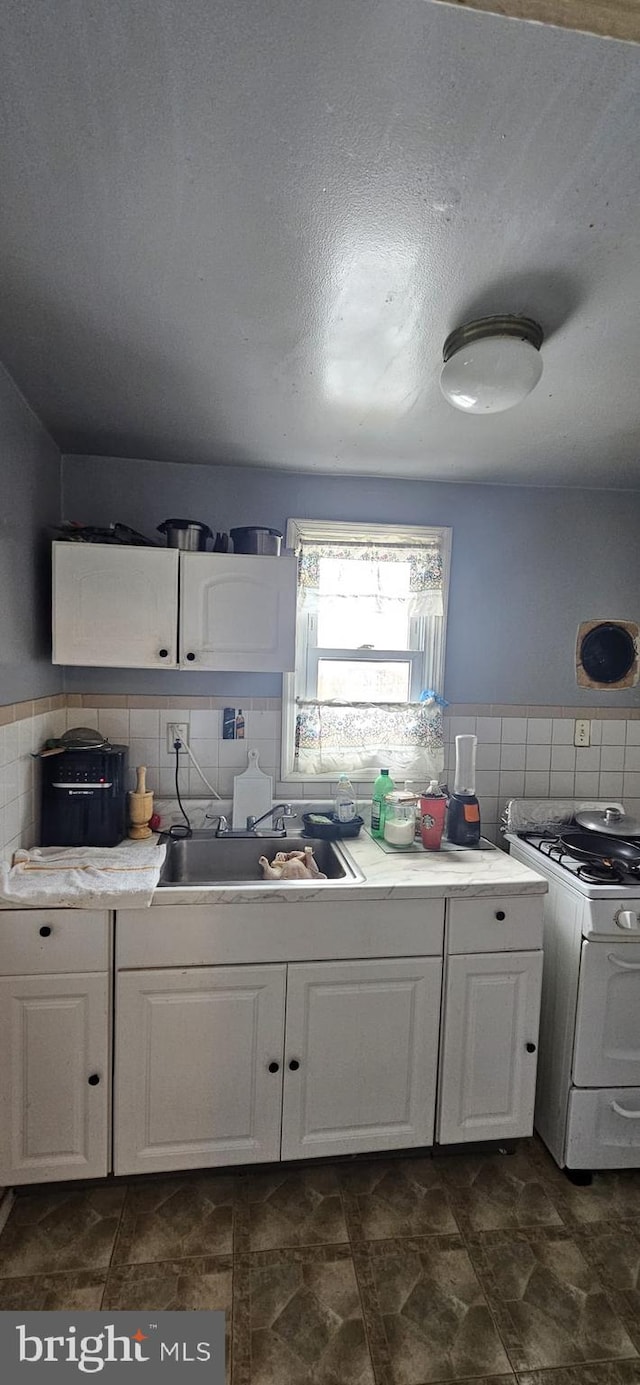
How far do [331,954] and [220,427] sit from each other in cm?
161

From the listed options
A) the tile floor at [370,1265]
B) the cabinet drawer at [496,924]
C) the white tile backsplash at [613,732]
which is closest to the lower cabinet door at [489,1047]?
the cabinet drawer at [496,924]

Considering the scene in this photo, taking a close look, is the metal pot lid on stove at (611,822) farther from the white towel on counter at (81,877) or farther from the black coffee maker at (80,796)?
the black coffee maker at (80,796)

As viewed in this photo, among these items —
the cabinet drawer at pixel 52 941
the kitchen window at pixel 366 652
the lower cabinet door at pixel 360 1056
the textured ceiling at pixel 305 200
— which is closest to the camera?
the textured ceiling at pixel 305 200

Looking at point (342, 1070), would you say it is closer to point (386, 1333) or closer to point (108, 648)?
point (386, 1333)

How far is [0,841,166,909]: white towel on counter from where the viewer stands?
1489 millimetres

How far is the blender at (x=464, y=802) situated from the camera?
6.73ft

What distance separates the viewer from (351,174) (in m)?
0.89

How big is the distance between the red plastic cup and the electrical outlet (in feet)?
2.96

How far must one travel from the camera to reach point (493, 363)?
1.20 m

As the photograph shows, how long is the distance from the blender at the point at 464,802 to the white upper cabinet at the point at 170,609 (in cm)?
72

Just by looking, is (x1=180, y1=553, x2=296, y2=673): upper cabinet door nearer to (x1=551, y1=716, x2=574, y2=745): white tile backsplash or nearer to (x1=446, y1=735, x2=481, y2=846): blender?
(x1=446, y1=735, x2=481, y2=846): blender

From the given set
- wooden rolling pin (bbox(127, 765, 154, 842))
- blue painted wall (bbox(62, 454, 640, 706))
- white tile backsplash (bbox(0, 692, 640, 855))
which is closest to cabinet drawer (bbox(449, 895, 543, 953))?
white tile backsplash (bbox(0, 692, 640, 855))

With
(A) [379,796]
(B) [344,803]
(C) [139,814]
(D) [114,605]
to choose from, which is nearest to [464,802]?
(A) [379,796]

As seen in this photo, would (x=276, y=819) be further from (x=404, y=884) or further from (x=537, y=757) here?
(x=537, y=757)
